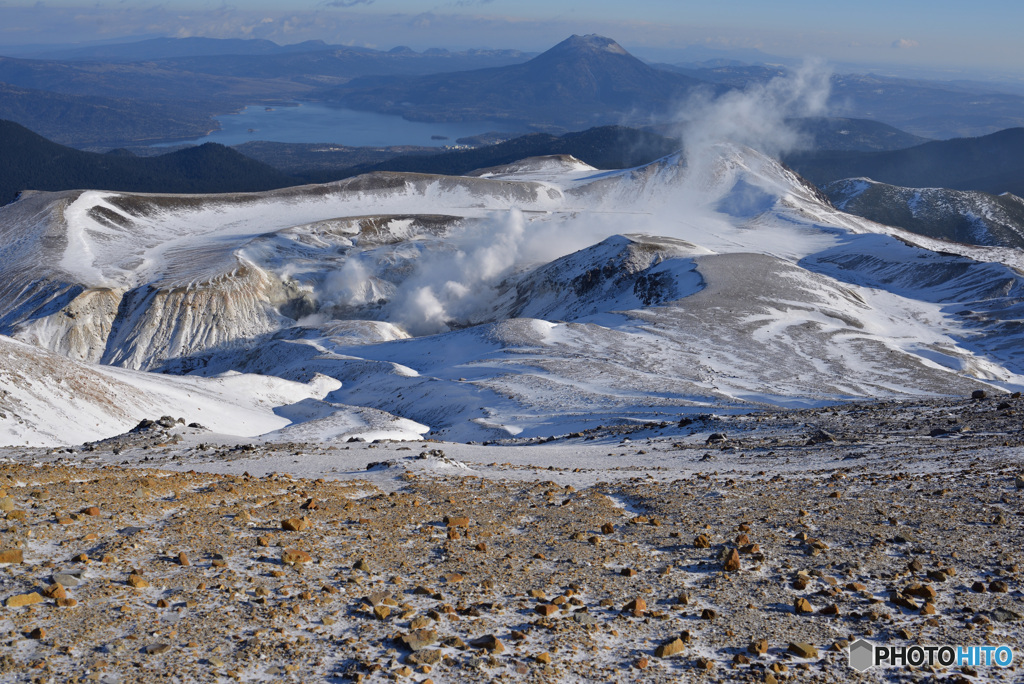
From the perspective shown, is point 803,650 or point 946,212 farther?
point 946,212

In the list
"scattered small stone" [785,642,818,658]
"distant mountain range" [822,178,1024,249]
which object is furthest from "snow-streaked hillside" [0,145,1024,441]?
"distant mountain range" [822,178,1024,249]

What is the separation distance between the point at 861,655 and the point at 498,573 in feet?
17.2

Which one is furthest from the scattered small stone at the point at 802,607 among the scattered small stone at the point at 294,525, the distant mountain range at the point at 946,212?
the distant mountain range at the point at 946,212

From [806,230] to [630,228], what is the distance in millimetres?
31478

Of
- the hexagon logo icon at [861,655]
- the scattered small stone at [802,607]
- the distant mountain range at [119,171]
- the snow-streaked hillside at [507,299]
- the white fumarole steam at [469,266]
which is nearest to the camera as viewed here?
the hexagon logo icon at [861,655]

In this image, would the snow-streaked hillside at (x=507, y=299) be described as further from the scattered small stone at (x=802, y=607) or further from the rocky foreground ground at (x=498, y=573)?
the scattered small stone at (x=802, y=607)

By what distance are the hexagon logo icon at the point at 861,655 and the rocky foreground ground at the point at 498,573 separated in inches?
4.9

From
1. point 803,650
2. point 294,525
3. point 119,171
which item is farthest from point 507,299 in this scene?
point 119,171

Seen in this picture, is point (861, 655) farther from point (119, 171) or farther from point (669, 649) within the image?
point (119, 171)

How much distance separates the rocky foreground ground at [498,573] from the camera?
28.2 feet

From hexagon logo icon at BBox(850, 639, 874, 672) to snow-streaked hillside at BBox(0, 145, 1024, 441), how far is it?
25.0 meters

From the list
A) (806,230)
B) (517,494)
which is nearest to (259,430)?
(517,494)

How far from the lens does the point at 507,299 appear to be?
9881 cm

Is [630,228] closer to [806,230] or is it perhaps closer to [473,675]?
[806,230]
